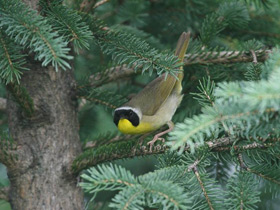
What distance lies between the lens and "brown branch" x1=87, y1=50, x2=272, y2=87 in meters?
2.63

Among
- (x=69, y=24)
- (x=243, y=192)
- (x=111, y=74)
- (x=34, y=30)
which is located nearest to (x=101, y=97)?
(x=111, y=74)

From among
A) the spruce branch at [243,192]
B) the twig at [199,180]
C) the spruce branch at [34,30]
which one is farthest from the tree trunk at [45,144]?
the spruce branch at [243,192]

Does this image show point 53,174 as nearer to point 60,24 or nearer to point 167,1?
point 60,24

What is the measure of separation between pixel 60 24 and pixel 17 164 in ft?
2.78

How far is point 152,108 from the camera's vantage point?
355 cm

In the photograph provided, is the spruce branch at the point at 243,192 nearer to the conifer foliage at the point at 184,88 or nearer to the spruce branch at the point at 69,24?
the conifer foliage at the point at 184,88

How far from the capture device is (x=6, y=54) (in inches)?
83.8

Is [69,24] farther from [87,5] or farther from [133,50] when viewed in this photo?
[87,5]

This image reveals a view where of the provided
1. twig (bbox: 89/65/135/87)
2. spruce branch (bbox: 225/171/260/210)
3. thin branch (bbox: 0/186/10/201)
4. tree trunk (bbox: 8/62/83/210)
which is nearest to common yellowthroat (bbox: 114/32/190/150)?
twig (bbox: 89/65/135/87)

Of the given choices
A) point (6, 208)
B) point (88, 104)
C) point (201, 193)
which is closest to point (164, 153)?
point (201, 193)

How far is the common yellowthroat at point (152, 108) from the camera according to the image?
3.18 meters

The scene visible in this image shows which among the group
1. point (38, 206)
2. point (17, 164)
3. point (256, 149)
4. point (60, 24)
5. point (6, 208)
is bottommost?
point (6, 208)

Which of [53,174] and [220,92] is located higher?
[220,92]

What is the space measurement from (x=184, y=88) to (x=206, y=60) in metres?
0.56
